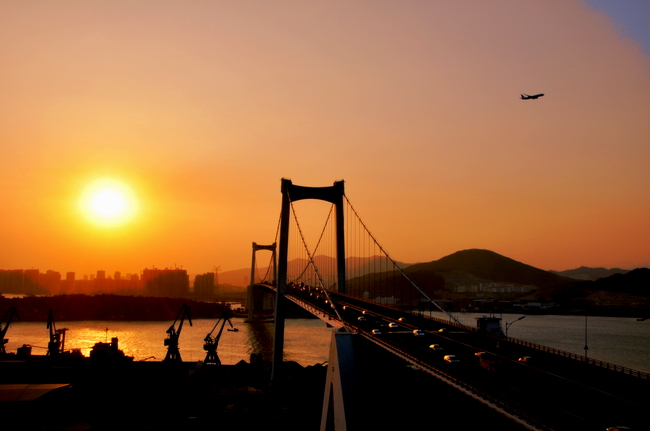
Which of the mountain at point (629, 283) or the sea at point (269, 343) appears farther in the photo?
the mountain at point (629, 283)

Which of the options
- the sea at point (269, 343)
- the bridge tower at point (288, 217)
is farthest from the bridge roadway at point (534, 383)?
the sea at point (269, 343)

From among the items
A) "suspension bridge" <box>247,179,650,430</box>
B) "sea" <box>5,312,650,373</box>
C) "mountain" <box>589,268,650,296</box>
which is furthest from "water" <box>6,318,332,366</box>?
"mountain" <box>589,268,650,296</box>

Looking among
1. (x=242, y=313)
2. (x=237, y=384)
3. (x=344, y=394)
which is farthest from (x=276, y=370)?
(x=242, y=313)

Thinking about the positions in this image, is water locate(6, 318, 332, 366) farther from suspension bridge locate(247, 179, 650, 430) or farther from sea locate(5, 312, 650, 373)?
suspension bridge locate(247, 179, 650, 430)

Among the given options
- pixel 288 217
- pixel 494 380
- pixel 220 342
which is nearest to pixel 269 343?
pixel 220 342

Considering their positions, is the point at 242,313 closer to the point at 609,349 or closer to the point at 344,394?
the point at 609,349

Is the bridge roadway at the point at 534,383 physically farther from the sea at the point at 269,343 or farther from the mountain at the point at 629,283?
the mountain at the point at 629,283

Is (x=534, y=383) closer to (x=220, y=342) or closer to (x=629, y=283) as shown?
(x=220, y=342)

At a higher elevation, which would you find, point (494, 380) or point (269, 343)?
point (494, 380)

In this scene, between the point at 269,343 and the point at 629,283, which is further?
the point at 629,283
